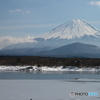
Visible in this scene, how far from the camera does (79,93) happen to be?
15602 millimetres

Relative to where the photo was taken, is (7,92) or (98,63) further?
(98,63)

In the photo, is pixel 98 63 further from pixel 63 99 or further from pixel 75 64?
pixel 63 99

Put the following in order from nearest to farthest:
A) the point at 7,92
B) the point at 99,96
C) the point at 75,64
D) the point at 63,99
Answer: the point at 63,99, the point at 99,96, the point at 7,92, the point at 75,64

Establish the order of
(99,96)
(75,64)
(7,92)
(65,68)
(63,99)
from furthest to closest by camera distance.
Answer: (75,64)
(65,68)
(7,92)
(99,96)
(63,99)

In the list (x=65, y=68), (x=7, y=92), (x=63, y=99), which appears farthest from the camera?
(x=65, y=68)

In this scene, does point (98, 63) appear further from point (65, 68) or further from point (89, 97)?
point (89, 97)

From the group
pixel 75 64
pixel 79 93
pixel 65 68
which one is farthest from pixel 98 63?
pixel 79 93

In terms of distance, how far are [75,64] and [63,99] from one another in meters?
46.4

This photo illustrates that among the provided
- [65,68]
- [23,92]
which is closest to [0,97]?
[23,92]

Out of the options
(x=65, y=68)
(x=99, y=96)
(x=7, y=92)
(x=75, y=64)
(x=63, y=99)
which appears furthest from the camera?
(x=75, y=64)

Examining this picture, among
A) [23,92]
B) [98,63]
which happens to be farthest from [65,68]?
[23,92]

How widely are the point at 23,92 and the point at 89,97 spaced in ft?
11.6

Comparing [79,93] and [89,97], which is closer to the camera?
[89,97]

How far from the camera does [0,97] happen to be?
14258 millimetres
